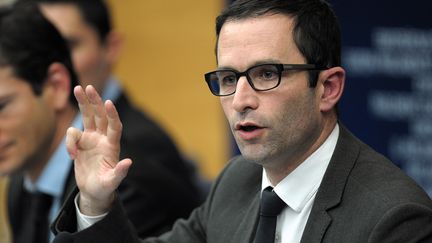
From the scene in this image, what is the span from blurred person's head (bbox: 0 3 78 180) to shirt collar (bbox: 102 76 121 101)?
78 cm

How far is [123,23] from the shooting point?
6285 mm

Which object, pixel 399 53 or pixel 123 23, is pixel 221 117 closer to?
pixel 123 23

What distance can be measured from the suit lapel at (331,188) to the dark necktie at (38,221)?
4.19 ft

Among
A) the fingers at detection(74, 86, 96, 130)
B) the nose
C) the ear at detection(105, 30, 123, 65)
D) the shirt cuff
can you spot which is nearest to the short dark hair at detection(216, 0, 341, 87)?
the nose

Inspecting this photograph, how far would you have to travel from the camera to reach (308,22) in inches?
86.4

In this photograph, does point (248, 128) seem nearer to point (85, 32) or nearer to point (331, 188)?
point (331, 188)

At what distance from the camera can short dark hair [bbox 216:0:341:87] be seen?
2168mm

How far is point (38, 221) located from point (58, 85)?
1.63 feet

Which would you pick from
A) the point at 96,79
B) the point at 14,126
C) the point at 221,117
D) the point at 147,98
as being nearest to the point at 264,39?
the point at 14,126

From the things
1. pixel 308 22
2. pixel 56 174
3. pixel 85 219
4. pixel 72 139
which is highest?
pixel 308 22

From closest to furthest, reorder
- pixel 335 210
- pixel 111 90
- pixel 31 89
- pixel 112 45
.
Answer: pixel 335 210 < pixel 31 89 < pixel 111 90 < pixel 112 45

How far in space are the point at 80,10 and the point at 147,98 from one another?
202 centimetres

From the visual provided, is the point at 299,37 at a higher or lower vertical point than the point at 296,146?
higher

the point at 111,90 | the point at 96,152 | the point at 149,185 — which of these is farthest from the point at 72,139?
the point at 111,90
